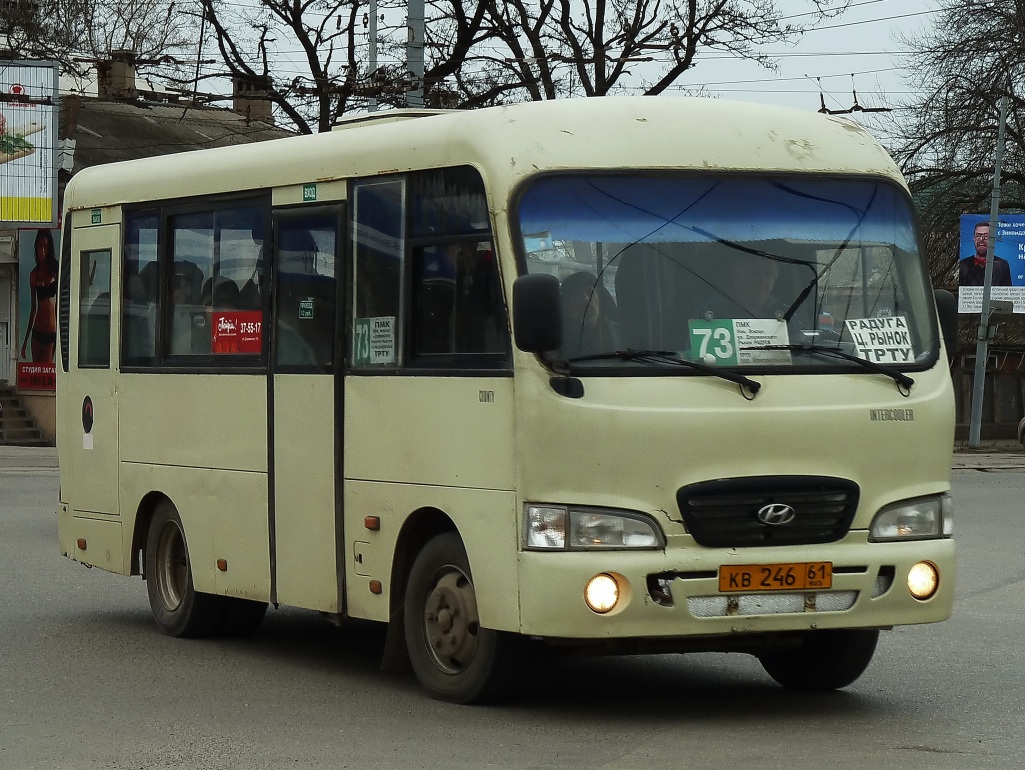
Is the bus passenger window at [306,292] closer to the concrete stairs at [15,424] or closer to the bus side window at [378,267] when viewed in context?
the bus side window at [378,267]

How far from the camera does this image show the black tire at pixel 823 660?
9.31 meters

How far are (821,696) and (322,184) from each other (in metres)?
3.52

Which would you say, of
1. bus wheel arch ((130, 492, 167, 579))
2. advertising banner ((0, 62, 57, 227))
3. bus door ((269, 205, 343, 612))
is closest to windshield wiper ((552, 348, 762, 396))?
bus door ((269, 205, 343, 612))

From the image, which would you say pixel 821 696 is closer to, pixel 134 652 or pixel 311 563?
pixel 311 563

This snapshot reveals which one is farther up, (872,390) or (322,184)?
(322,184)

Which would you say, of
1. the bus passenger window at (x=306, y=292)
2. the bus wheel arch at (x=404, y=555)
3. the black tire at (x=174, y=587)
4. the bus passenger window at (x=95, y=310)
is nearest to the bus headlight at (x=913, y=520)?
the bus wheel arch at (x=404, y=555)

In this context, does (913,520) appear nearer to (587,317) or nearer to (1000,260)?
(587,317)

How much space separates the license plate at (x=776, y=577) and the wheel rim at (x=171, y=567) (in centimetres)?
444

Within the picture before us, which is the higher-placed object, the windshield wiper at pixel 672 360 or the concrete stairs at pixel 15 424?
the windshield wiper at pixel 672 360

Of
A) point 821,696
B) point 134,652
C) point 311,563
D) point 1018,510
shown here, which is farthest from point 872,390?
point 1018,510

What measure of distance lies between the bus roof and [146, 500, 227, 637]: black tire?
111 inches

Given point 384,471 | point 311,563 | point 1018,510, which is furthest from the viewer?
point 1018,510

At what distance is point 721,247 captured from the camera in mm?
8742

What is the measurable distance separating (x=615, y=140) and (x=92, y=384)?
505 centimetres
